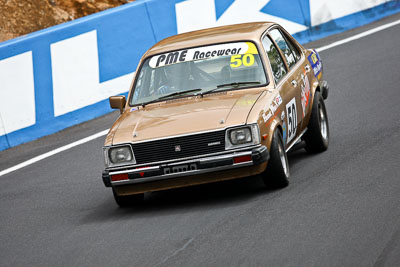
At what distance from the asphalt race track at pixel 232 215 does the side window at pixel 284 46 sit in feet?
3.69

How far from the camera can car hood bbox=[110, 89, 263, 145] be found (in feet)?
24.9

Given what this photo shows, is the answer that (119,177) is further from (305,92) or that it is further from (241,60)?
(305,92)

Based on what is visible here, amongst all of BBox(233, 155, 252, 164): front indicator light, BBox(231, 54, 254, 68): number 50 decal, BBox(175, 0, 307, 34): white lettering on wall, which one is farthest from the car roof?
BBox(175, 0, 307, 34): white lettering on wall


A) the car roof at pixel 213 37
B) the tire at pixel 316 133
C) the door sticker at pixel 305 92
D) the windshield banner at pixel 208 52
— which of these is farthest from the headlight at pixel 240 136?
the tire at pixel 316 133

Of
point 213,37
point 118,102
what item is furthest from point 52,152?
point 213,37

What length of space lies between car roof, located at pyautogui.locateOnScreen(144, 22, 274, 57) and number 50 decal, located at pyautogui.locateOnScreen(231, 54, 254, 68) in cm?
25

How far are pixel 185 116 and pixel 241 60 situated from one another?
1.15 m

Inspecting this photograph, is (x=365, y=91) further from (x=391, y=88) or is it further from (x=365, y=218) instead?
(x=365, y=218)

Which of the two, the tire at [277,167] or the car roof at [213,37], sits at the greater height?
the car roof at [213,37]

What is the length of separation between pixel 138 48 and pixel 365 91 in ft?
13.9

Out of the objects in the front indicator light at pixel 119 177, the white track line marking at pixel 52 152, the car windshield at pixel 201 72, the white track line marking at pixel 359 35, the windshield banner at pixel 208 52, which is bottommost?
the white track line marking at pixel 359 35

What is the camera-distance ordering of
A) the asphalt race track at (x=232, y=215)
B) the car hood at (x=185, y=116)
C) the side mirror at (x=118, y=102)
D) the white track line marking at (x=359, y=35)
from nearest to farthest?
the asphalt race track at (x=232, y=215) < the car hood at (x=185, y=116) < the side mirror at (x=118, y=102) < the white track line marking at (x=359, y=35)

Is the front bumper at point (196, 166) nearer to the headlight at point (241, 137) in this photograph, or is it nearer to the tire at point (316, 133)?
the headlight at point (241, 137)

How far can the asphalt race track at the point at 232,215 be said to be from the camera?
245 inches
